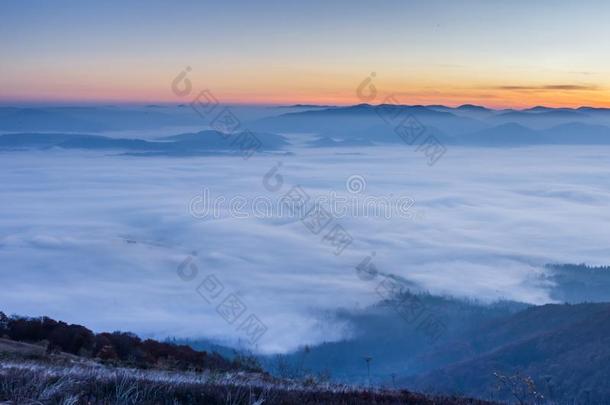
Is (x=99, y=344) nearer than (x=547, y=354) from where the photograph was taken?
Yes

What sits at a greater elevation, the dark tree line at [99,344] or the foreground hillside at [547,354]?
the dark tree line at [99,344]

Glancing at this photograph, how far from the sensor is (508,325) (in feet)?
370

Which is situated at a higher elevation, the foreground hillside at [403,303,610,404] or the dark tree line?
the dark tree line

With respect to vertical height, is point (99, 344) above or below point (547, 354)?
above

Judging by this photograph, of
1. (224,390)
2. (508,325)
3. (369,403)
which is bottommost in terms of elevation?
(508,325)

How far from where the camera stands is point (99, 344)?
1881 centimetres

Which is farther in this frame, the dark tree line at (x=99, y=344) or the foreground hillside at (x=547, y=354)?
the foreground hillside at (x=547, y=354)

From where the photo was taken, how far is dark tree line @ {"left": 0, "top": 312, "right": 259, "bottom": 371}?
17750mm

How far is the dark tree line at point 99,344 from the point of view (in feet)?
58.2

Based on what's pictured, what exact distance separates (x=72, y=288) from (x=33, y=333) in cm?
12405

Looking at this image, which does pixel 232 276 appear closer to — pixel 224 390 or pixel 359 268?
pixel 359 268

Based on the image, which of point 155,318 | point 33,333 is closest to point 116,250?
point 155,318

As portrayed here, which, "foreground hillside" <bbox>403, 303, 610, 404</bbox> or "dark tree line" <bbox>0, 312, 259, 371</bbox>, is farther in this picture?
"foreground hillside" <bbox>403, 303, 610, 404</bbox>

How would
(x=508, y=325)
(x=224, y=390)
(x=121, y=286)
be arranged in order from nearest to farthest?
1. (x=224, y=390)
2. (x=508, y=325)
3. (x=121, y=286)
